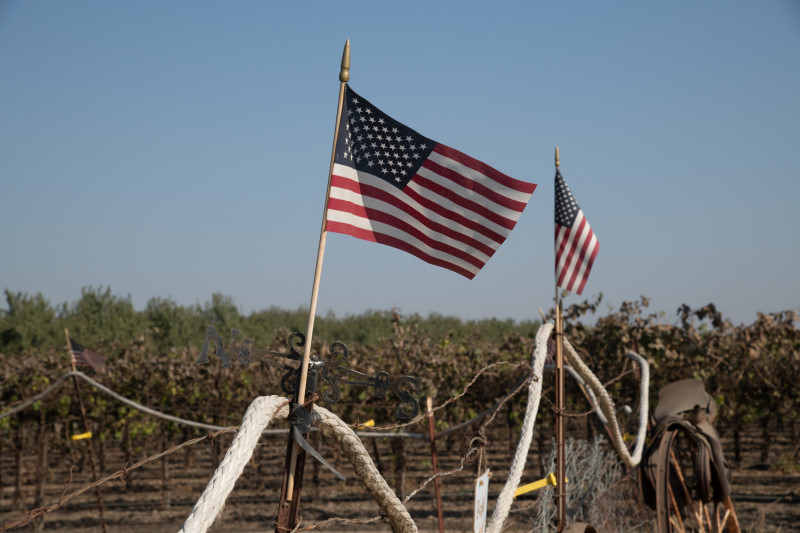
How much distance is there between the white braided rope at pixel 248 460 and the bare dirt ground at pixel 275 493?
6009 millimetres

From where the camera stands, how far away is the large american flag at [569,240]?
4.44 m

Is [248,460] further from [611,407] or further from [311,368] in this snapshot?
[611,407]

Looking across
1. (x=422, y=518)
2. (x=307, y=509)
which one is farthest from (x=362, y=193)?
(x=307, y=509)

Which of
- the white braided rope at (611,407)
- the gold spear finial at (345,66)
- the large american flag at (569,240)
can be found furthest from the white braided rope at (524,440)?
the gold spear finial at (345,66)

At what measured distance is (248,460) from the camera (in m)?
1.77

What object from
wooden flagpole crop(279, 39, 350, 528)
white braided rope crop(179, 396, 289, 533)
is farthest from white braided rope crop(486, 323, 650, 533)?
white braided rope crop(179, 396, 289, 533)

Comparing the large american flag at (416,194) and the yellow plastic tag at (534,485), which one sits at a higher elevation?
the large american flag at (416,194)

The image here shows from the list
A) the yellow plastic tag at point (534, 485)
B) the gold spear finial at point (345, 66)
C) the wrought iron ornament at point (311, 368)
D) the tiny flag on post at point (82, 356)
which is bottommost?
the yellow plastic tag at point (534, 485)

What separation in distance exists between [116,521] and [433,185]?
872cm

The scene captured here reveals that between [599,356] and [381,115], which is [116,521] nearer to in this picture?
[599,356]

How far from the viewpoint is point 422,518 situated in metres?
9.30

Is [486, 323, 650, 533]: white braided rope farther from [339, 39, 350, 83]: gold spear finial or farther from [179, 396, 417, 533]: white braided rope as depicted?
[339, 39, 350, 83]: gold spear finial

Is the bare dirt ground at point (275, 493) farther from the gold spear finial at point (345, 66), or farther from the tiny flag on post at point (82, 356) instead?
the gold spear finial at point (345, 66)

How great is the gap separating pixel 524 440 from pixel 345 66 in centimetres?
211
